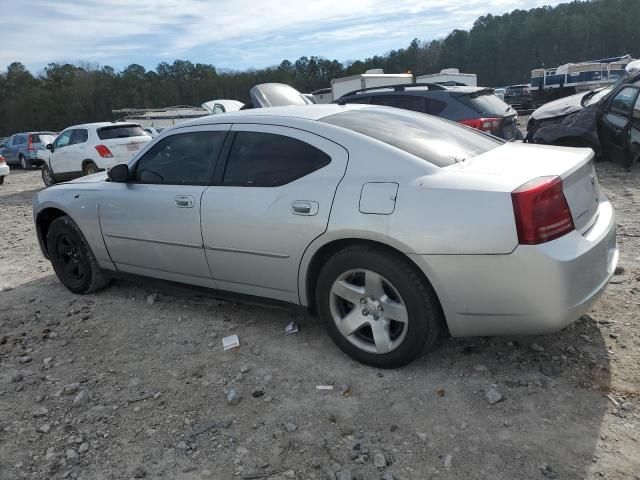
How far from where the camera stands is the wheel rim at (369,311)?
296 cm

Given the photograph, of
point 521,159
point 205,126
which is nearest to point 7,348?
point 205,126

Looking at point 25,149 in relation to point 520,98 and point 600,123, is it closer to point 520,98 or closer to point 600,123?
point 600,123

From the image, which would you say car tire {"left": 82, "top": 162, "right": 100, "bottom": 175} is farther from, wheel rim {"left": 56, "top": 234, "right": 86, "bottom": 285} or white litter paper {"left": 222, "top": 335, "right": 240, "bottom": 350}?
white litter paper {"left": 222, "top": 335, "right": 240, "bottom": 350}

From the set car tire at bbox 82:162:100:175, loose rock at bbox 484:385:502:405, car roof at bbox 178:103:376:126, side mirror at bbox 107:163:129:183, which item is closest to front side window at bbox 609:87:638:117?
car roof at bbox 178:103:376:126

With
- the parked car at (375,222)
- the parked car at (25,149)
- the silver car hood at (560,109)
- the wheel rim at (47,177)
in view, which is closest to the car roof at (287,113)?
the parked car at (375,222)

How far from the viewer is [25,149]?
69.4 ft

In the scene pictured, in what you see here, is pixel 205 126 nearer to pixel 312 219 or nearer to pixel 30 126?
pixel 312 219

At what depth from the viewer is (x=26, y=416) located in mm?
3008

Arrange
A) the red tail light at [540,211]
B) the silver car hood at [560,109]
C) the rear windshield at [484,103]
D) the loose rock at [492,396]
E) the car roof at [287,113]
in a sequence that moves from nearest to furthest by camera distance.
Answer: the red tail light at [540,211] < the loose rock at [492,396] < the car roof at [287,113] < the rear windshield at [484,103] < the silver car hood at [560,109]

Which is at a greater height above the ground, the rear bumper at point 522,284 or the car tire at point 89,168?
the rear bumper at point 522,284

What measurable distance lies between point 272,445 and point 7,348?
249 centimetres

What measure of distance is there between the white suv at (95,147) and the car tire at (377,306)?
399 inches

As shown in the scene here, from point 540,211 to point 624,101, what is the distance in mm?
6994

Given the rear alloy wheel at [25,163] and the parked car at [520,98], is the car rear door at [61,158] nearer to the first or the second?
the rear alloy wheel at [25,163]
